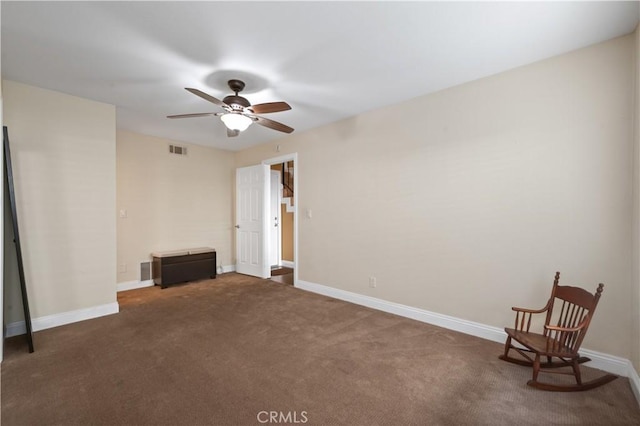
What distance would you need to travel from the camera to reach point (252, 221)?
542cm

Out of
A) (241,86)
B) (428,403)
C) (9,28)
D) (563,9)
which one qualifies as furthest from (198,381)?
(563,9)

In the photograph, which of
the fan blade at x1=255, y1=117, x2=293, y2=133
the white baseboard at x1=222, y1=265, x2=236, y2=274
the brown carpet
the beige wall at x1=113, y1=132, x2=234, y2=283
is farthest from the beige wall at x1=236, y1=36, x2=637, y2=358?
the beige wall at x1=113, y1=132, x2=234, y2=283

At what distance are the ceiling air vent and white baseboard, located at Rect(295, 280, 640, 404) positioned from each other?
324 cm

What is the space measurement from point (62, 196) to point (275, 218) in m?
3.68

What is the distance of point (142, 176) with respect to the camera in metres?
4.66

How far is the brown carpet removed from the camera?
66.3 inches

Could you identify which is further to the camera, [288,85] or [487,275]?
[288,85]

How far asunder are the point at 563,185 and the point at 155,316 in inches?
172

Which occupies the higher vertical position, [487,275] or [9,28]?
[9,28]

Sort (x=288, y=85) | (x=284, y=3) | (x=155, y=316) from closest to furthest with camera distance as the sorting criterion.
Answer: (x=284, y=3) → (x=288, y=85) → (x=155, y=316)

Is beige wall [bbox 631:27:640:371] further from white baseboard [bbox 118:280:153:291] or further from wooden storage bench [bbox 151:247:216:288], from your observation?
white baseboard [bbox 118:280:153:291]

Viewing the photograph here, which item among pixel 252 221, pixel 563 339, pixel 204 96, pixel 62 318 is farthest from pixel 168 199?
pixel 563 339

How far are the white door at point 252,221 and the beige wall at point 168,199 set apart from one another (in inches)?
13.9

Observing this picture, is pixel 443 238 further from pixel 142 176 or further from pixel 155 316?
pixel 142 176
